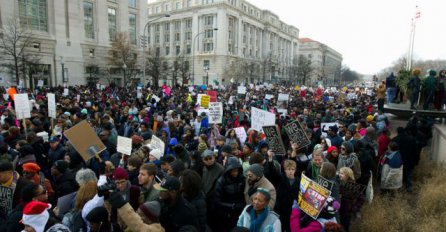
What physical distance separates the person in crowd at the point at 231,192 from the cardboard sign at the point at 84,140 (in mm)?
2848

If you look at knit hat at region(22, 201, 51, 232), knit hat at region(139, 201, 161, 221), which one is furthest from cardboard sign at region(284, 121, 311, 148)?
knit hat at region(22, 201, 51, 232)

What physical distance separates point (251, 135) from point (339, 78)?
367 ft

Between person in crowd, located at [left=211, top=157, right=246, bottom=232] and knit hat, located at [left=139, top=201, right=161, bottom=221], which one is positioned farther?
person in crowd, located at [left=211, top=157, right=246, bottom=232]

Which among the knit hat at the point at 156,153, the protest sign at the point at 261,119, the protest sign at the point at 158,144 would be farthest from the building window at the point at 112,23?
the knit hat at the point at 156,153

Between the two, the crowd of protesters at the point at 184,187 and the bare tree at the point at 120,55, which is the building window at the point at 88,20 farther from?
the crowd of protesters at the point at 184,187

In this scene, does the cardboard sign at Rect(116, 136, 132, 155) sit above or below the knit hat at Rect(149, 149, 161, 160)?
above

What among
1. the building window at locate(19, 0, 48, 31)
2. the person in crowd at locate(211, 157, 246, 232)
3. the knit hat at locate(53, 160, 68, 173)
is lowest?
the person in crowd at locate(211, 157, 246, 232)

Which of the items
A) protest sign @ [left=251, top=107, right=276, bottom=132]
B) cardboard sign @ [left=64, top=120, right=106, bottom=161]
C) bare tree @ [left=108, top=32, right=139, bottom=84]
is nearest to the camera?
cardboard sign @ [left=64, top=120, right=106, bottom=161]

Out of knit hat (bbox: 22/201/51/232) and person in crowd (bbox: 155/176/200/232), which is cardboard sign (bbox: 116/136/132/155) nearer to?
person in crowd (bbox: 155/176/200/232)

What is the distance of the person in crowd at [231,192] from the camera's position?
15.2 ft

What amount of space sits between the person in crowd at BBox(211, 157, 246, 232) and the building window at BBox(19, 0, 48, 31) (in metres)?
41.3

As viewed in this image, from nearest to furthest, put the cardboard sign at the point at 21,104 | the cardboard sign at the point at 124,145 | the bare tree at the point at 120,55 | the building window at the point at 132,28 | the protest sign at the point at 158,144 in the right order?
the cardboard sign at the point at 124,145 → the protest sign at the point at 158,144 → the cardboard sign at the point at 21,104 → the bare tree at the point at 120,55 → the building window at the point at 132,28

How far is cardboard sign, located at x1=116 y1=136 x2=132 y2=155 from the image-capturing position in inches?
251

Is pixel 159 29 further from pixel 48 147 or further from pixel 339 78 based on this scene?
pixel 48 147
